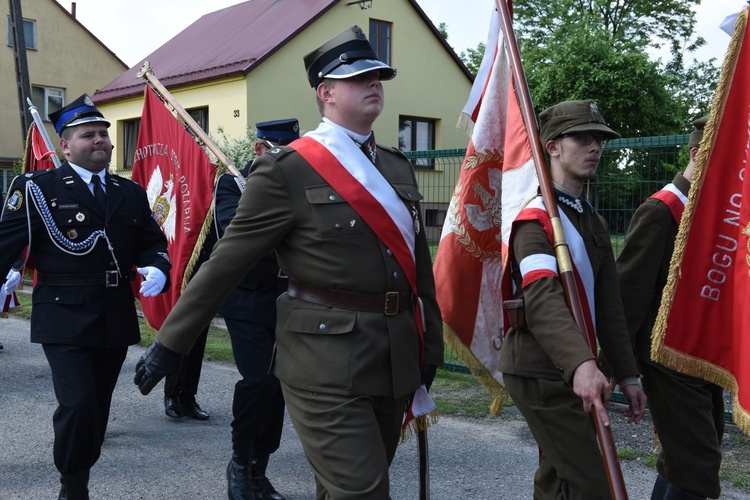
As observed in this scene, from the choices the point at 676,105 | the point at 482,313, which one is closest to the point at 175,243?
the point at 482,313

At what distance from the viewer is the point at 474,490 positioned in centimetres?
496

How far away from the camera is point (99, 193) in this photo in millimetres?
4746

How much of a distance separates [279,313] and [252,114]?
2073 centimetres

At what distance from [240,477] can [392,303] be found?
81.8 inches

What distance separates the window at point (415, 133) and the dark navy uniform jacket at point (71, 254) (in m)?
22.3

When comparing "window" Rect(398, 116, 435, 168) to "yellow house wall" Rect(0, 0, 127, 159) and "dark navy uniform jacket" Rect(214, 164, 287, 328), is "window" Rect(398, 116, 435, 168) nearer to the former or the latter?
"yellow house wall" Rect(0, 0, 127, 159)

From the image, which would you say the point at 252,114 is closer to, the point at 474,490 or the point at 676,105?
the point at 676,105

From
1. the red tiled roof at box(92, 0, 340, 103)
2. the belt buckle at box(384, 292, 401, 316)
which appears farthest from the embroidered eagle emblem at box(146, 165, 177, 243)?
the red tiled roof at box(92, 0, 340, 103)

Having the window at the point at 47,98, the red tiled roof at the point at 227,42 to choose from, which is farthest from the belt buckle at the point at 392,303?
the window at the point at 47,98

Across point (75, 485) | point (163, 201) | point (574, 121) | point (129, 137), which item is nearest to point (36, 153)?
point (163, 201)

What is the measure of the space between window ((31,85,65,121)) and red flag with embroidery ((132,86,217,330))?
29.2 meters

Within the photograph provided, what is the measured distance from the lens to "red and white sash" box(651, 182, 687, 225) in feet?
12.4

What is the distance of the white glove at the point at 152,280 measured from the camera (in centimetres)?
462

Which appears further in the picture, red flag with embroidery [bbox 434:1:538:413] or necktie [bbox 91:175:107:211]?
necktie [bbox 91:175:107:211]
